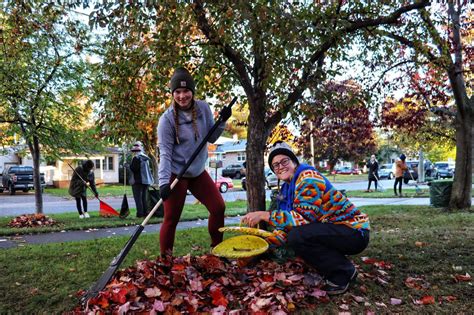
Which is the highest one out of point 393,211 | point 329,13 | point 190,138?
point 329,13

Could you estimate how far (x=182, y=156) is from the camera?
4.01 meters

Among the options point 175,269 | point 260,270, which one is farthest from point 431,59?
point 175,269

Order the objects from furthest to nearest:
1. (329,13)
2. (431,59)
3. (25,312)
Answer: (431,59)
(329,13)
(25,312)

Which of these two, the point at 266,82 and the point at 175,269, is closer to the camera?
the point at 175,269

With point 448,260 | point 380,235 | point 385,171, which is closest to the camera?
point 448,260

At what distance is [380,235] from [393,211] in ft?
14.6

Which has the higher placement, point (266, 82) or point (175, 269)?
point (266, 82)

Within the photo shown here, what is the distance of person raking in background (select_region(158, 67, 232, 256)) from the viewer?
12.8 ft

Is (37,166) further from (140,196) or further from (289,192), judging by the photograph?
(289,192)

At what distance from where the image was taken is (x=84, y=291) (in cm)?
364

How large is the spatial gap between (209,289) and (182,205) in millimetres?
949

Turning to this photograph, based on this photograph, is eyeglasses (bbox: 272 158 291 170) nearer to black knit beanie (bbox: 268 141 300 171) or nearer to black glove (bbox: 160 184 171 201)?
black knit beanie (bbox: 268 141 300 171)

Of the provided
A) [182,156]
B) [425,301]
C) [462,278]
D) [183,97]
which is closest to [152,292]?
[182,156]

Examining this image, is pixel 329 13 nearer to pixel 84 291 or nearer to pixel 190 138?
pixel 190 138
